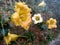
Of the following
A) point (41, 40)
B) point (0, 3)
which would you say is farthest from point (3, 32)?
point (41, 40)

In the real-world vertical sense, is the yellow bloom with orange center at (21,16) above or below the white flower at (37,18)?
above

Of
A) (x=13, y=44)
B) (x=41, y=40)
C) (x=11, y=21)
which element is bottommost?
(x=41, y=40)

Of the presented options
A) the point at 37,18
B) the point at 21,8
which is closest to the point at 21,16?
the point at 21,8

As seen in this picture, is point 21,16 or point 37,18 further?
point 37,18

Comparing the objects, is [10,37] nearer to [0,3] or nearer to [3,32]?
[3,32]

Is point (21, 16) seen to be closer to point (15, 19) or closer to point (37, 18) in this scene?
point (15, 19)

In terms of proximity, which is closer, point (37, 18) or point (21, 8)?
point (21, 8)

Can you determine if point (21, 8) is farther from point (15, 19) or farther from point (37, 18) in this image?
point (37, 18)

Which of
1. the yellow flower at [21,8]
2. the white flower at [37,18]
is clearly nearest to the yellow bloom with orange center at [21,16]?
the yellow flower at [21,8]

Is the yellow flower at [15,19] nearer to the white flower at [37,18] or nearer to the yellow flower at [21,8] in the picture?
the yellow flower at [21,8]
